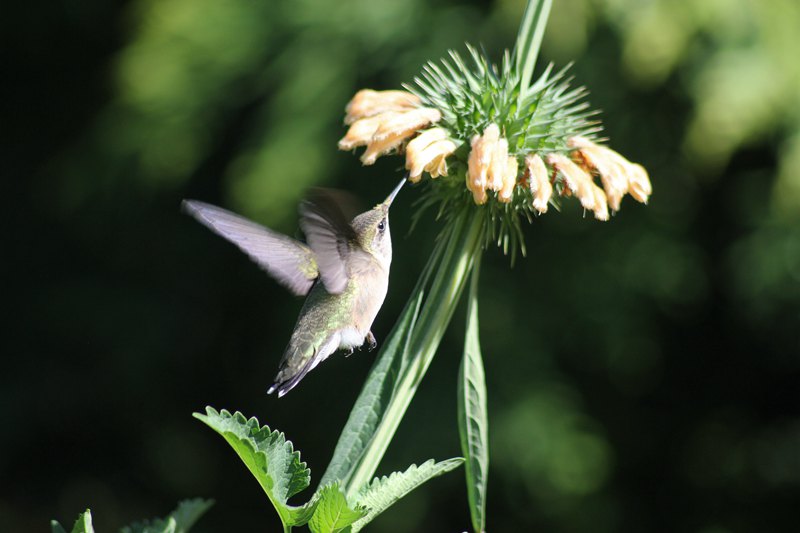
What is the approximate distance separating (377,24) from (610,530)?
1.90 metres

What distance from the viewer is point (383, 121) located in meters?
1.10

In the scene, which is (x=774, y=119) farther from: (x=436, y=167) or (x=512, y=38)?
(x=436, y=167)

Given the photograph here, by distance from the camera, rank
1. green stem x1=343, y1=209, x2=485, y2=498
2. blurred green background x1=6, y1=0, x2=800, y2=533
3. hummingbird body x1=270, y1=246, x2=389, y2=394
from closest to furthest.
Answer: green stem x1=343, y1=209, x2=485, y2=498 → hummingbird body x1=270, y1=246, x2=389, y2=394 → blurred green background x1=6, y1=0, x2=800, y2=533

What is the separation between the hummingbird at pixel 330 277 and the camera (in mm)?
1139

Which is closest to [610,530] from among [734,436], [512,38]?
[734,436]

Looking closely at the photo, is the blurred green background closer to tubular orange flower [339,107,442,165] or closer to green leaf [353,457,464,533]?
tubular orange flower [339,107,442,165]

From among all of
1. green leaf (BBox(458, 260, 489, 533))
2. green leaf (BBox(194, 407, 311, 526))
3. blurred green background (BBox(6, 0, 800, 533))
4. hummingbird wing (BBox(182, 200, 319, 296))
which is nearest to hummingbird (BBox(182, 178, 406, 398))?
hummingbird wing (BBox(182, 200, 319, 296))

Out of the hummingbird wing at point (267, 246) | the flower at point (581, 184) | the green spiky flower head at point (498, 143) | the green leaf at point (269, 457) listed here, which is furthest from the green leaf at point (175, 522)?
the flower at point (581, 184)

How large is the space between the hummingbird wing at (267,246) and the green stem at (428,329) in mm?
239

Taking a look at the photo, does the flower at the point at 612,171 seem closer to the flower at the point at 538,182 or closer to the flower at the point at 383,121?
the flower at the point at 538,182

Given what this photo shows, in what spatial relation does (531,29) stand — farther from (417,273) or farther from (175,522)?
(417,273)

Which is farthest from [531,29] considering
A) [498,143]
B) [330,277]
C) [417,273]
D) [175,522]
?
[417,273]

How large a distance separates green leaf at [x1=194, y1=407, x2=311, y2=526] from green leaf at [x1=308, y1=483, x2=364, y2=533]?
1cm

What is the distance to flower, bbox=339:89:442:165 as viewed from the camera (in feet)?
3.58
